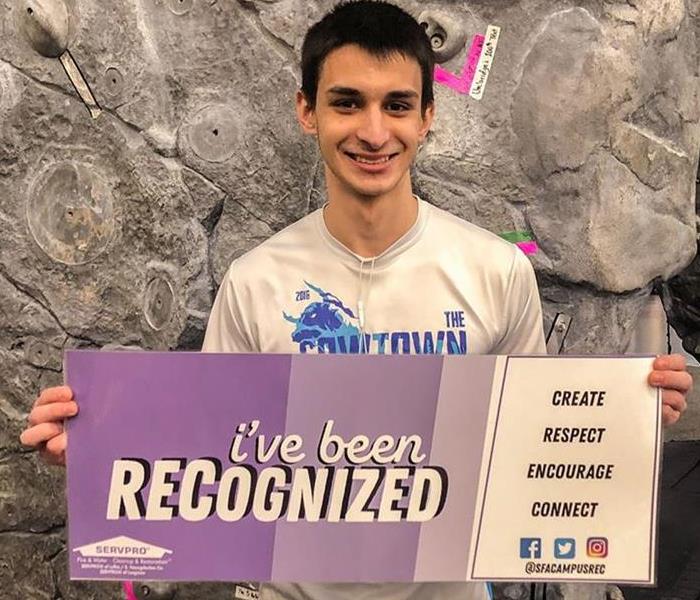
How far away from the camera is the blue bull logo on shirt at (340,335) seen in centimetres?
94

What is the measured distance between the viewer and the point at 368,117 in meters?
0.89

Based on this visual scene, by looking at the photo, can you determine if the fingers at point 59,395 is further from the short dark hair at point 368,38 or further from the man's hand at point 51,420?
the short dark hair at point 368,38

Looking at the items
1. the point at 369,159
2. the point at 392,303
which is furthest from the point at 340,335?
the point at 369,159

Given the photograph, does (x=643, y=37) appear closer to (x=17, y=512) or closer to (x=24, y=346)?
(x=24, y=346)

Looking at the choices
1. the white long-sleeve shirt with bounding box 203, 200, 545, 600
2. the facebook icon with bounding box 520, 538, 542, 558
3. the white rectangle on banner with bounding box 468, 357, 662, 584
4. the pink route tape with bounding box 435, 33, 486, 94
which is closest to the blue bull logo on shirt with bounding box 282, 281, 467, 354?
the white long-sleeve shirt with bounding box 203, 200, 545, 600

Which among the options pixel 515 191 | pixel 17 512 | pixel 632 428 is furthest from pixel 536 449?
pixel 17 512

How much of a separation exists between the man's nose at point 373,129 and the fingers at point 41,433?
1.52 ft

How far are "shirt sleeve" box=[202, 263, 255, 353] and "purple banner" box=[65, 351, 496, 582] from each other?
11 cm

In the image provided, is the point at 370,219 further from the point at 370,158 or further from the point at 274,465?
the point at 274,465

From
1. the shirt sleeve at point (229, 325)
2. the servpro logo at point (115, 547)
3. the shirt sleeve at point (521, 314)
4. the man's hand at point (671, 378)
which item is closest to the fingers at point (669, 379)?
the man's hand at point (671, 378)

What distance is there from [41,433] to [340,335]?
13.7 inches

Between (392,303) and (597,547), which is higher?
(392,303)

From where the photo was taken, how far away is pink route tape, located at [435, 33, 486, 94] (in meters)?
1.30

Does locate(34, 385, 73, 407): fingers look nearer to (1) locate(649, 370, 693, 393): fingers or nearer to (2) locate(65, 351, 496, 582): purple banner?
(2) locate(65, 351, 496, 582): purple banner
